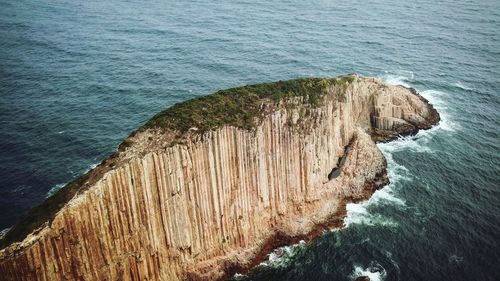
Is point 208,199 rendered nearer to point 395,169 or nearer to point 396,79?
point 395,169

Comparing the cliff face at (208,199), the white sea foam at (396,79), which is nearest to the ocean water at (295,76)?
the white sea foam at (396,79)

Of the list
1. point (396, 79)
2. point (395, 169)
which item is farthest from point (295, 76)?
point (395, 169)

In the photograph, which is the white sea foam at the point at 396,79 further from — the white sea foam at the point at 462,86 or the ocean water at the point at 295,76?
the white sea foam at the point at 462,86

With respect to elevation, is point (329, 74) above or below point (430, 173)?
above

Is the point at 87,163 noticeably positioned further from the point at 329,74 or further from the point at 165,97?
the point at 329,74

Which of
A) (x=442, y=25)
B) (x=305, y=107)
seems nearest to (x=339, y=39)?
(x=442, y=25)

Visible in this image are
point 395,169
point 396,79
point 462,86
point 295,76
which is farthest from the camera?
point 396,79

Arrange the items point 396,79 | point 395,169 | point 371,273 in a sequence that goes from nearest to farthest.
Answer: point 371,273 < point 395,169 < point 396,79
